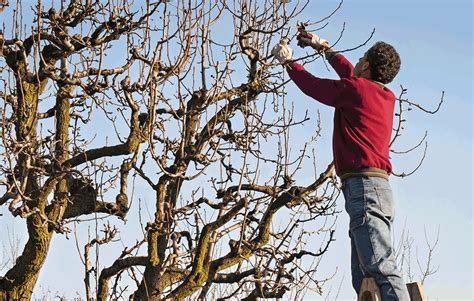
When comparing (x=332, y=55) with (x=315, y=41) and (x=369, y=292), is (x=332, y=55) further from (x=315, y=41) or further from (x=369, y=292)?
(x=369, y=292)

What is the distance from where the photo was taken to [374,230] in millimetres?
3982

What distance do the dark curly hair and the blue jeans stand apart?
0.63 meters

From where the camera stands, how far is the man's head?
14.1 ft

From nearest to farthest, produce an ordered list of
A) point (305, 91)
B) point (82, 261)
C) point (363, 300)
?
point (363, 300) → point (305, 91) → point (82, 261)

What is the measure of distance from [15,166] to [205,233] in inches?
96.8

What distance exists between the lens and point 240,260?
727 centimetres

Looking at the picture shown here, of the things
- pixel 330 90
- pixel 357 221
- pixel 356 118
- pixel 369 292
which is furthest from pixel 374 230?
pixel 330 90

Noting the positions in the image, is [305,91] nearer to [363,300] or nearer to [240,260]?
[363,300]

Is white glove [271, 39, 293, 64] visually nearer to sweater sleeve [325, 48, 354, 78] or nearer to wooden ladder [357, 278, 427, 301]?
sweater sleeve [325, 48, 354, 78]

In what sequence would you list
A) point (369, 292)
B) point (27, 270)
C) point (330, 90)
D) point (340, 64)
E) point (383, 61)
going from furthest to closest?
point (27, 270)
point (340, 64)
point (383, 61)
point (330, 90)
point (369, 292)

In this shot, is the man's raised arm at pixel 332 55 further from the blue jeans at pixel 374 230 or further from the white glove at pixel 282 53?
the blue jeans at pixel 374 230

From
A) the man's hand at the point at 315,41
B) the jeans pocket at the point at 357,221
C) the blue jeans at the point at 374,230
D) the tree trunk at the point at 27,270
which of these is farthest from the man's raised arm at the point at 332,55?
the tree trunk at the point at 27,270

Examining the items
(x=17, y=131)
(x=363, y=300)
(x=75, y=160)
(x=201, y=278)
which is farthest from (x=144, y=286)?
(x=363, y=300)

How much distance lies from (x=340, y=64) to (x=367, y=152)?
2.66 ft
